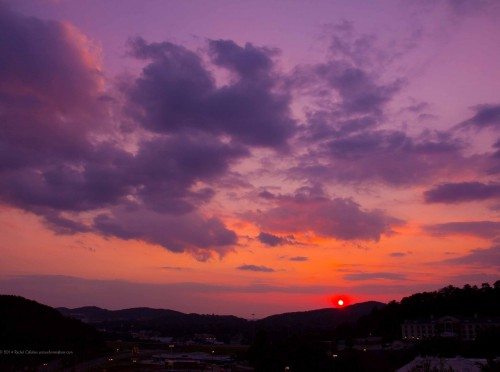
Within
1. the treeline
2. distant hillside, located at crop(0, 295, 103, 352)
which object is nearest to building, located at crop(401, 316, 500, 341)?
the treeline

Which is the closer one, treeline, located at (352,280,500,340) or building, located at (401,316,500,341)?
building, located at (401,316,500,341)

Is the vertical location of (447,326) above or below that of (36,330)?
above

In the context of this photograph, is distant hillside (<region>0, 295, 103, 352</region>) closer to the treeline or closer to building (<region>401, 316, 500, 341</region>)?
the treeline

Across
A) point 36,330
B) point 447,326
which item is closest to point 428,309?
point 447,326

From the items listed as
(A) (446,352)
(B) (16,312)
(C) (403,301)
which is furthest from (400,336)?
(B) (16,312)

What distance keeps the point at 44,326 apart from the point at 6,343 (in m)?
27.6

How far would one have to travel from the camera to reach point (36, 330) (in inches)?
4983

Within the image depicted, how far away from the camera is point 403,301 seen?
15350cm

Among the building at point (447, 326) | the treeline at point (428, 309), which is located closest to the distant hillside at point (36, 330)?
the treeline at point (428, 309)

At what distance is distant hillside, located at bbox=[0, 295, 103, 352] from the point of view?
113 m

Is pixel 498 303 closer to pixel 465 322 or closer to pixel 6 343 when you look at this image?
pixel 465 322

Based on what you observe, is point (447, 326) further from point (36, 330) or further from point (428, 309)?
point (36, 330)

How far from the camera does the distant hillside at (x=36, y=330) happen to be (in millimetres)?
113312

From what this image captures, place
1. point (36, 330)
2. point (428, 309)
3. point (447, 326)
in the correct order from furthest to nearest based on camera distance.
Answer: point (428, 309), point (36, 330), point (447, 326)
